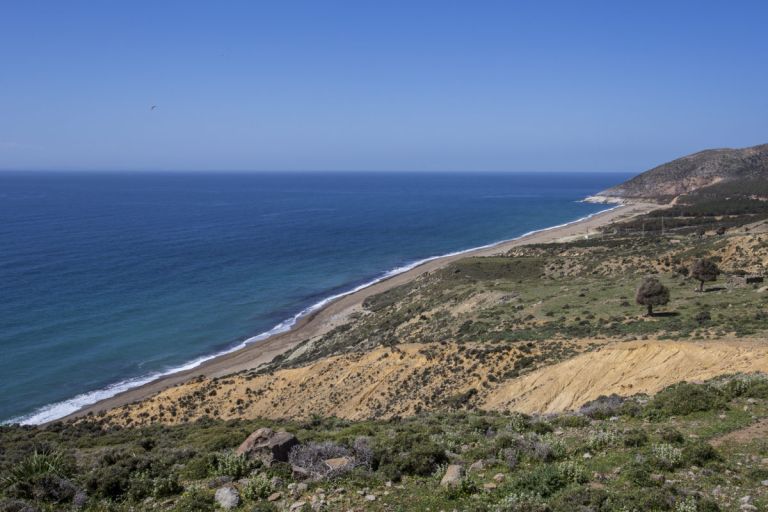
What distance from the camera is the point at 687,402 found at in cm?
1420

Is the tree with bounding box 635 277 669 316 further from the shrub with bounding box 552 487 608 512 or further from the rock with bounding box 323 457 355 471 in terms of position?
the rock with bounding box 323 457 355 471

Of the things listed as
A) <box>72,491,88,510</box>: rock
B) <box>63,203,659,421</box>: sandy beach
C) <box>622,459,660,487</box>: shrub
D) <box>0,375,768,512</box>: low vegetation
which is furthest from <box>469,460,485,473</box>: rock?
<box>63,203,659,421</box>: sandy beach

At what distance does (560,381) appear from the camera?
23.8 m

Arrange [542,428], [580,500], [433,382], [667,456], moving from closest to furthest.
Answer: [580,500]
[667,456]
[542,428]
[433,382]

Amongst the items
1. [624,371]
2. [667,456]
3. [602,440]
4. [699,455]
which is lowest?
[624,371]

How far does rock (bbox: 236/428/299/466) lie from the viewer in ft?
41.2

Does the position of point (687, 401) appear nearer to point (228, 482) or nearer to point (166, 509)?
point (228, 482)

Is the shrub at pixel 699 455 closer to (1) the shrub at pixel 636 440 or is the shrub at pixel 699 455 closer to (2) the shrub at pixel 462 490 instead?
(1) the shrub at pixel 636 440

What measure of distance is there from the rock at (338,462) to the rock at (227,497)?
1.97m

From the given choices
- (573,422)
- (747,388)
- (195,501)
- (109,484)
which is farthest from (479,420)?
(109,484)

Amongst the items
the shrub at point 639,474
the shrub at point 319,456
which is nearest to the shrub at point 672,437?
the shrub at point 639,474

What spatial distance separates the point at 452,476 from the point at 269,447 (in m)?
4.51

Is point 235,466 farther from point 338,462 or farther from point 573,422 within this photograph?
point 573,422

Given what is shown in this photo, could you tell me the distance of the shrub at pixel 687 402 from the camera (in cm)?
1396
